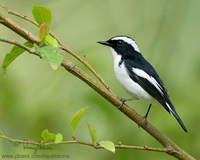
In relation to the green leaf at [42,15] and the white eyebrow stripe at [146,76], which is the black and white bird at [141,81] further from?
the green leaf at [42,15]

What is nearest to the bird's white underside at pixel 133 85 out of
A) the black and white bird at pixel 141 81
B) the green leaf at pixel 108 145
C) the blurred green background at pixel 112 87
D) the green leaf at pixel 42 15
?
the black and white bird at pixel 141 81

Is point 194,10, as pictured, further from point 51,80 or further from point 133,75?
point 51,80

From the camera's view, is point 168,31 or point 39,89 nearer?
point 39,89

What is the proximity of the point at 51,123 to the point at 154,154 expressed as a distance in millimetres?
1145

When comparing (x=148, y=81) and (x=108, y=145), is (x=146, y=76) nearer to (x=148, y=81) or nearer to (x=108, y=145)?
(x=148, y=81)

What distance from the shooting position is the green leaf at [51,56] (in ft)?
4.77

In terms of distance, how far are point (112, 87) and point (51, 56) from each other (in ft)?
8.57

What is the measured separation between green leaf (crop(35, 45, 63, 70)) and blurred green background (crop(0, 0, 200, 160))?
1.87 metres

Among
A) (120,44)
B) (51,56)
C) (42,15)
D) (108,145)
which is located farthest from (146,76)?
(51,56)

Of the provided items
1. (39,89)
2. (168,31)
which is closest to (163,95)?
(168,31)

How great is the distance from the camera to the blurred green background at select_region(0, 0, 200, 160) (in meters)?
3.43

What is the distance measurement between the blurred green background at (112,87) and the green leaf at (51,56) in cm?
187

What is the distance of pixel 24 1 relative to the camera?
4664 mm

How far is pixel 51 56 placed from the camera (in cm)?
150
